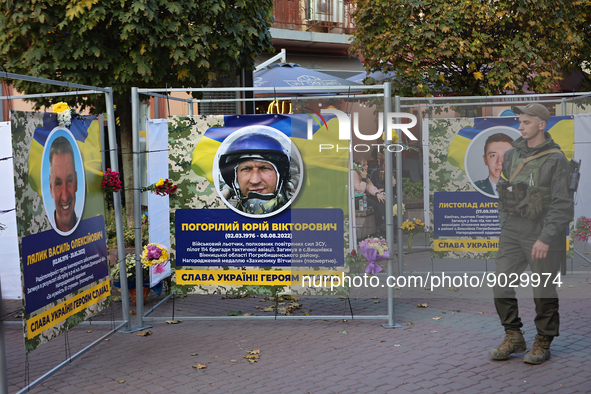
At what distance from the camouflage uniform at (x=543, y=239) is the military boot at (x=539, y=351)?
60 mm

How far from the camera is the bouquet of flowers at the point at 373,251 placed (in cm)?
619

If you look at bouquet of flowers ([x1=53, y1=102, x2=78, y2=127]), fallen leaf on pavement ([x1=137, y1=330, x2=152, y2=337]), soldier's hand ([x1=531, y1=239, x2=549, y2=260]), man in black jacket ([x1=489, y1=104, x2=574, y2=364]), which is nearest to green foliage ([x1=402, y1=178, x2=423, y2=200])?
man in black jacket ([x1=489, y1=104, x2=574, y2=364])

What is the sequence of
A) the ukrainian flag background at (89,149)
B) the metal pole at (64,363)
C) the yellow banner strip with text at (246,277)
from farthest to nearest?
the yellow banner strip with text at (246,277) < the ukrainian flag background at (89,149) < the metal pole at (64,363)

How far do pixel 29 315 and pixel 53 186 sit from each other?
1126mm

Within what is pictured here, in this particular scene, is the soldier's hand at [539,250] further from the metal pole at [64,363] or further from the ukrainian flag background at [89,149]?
the metal pole at [64,363]

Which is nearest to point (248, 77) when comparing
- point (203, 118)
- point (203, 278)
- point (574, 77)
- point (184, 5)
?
point (184, 5)

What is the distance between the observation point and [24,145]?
4.53m

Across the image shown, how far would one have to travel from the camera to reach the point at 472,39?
11.1 m

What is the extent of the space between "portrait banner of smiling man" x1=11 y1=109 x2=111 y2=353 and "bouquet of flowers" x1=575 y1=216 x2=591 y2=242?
579 cm

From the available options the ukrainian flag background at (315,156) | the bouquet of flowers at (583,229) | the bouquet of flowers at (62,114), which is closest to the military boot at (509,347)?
the ukrainian flag background at (315,156)

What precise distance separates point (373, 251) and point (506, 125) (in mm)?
2588

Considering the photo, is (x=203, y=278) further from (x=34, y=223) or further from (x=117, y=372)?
(x=34, y=223)

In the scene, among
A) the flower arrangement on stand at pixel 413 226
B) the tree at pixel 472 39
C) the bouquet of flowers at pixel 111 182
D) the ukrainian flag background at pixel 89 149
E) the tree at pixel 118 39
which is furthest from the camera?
the tree at pixel 472 39

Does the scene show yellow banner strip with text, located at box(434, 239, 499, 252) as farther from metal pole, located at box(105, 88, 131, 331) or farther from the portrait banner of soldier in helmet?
metal pole, located at box(105, 88, 131, 331)
